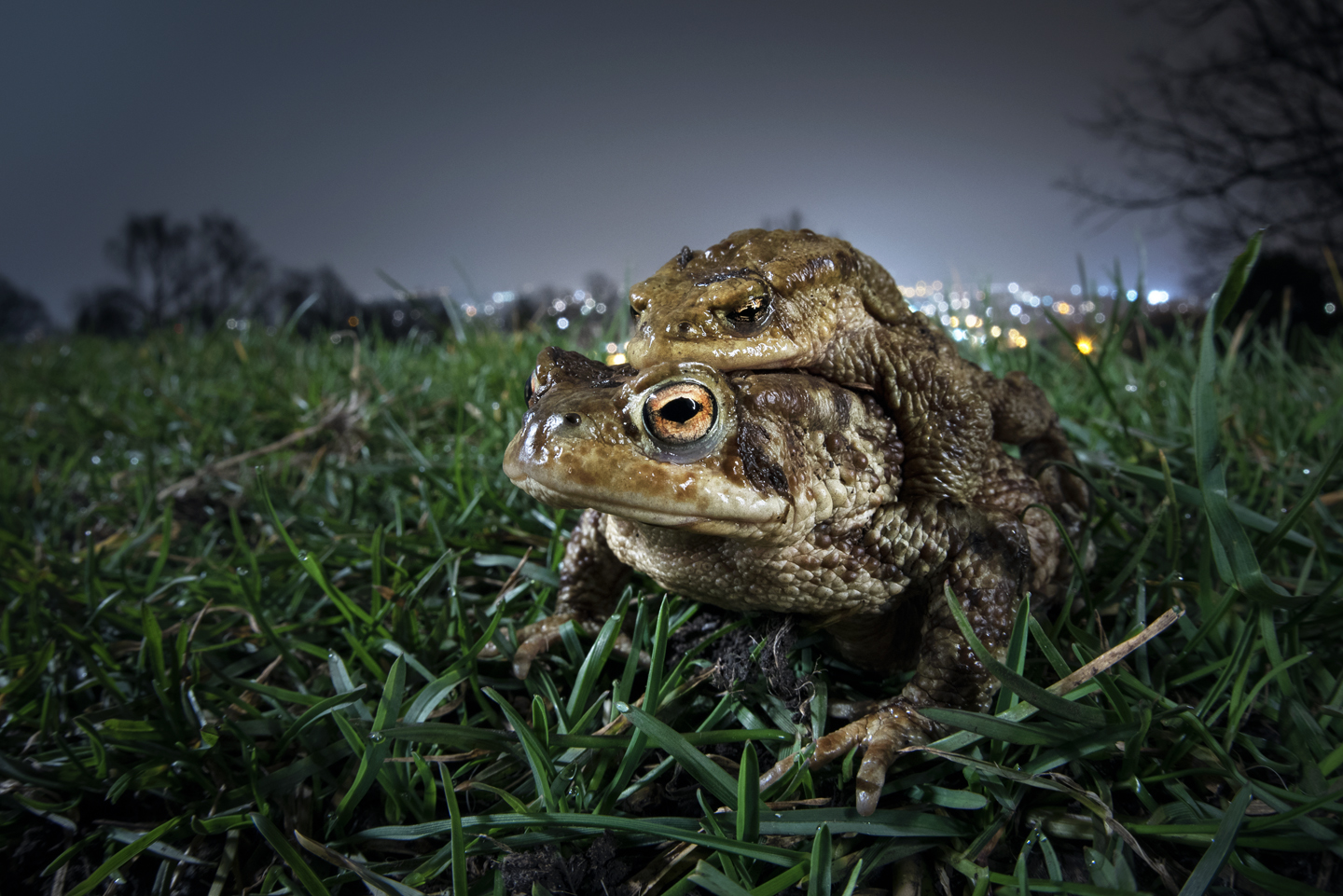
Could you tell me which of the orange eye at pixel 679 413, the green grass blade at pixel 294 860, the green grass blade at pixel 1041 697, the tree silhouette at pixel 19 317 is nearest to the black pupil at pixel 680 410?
the orange eye at pixel 679 413

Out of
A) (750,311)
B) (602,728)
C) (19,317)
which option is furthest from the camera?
(19,317)

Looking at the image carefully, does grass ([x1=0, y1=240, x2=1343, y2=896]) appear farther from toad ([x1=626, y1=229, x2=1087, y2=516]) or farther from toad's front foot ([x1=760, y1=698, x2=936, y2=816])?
toad ([x1=626, y1=229, x2=1087, y2=516])

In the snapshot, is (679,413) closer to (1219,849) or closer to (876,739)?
(876,739)

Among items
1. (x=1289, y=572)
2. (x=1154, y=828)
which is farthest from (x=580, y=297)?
(x=1154, y=828)

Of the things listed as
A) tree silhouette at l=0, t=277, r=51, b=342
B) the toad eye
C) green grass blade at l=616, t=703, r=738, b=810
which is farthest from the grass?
tree silhouette at l=0, t=277, r=51, b=342

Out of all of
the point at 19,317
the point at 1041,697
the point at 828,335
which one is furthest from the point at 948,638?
the point at 19,317

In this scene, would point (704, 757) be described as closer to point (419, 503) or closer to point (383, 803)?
point (383, 803)
